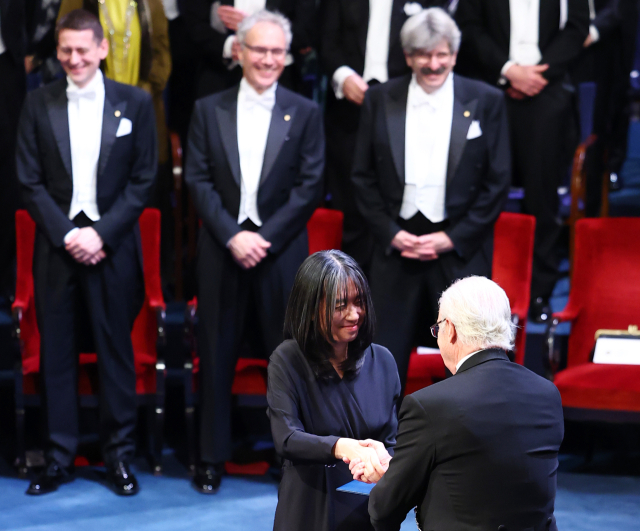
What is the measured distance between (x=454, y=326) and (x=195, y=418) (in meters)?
2.38

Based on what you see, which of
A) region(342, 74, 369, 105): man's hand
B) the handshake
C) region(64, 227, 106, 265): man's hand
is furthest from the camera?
region(342, 74, 369, 105): man's hand

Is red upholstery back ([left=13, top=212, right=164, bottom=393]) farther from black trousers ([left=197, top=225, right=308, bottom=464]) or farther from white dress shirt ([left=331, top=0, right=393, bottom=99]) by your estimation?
white dress shirt ([left=331, top=0, right=393, bottom=99])

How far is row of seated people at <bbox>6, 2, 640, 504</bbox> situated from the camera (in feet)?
12.2

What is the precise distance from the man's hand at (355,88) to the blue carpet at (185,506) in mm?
1680

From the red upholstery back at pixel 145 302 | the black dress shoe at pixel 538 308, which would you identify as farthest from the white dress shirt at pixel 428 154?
the red upholstery back at pixel 145 302

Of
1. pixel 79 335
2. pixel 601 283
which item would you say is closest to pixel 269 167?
pixel 79 335

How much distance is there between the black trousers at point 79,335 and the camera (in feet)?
12.4

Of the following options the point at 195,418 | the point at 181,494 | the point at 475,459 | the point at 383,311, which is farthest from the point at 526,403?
the point at 195,418

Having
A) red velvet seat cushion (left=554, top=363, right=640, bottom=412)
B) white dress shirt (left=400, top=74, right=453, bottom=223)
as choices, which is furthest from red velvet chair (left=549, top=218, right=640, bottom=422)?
white dress shirt (left=400, top=74, right=453, bottom=223)

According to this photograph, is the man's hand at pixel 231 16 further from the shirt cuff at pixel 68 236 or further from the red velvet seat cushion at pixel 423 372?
the red velvet seat cushion at pixel 423 372

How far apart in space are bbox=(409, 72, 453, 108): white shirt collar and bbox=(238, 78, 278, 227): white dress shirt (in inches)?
21.9

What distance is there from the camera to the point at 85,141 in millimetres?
3799

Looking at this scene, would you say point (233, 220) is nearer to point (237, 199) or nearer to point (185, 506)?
point (237, 199)

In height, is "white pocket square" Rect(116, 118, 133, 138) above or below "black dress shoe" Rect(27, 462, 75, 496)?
above
